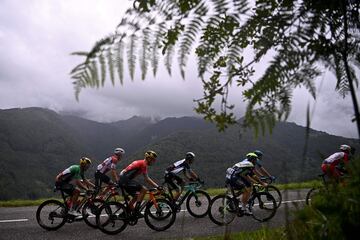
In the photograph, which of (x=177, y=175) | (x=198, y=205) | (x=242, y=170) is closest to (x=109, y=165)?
(x=177, y=175)

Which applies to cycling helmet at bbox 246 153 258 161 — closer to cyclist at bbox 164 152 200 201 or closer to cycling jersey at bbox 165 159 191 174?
cyclist at bbox 164 152 200 201

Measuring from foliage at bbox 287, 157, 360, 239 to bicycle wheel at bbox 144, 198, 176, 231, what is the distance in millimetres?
8829

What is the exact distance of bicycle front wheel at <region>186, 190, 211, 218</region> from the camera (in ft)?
40.1

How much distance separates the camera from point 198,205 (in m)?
12.4

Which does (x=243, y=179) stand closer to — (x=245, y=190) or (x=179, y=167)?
(x=245, y=190)

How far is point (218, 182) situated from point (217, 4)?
7247 inches

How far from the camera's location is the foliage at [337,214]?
171 cm

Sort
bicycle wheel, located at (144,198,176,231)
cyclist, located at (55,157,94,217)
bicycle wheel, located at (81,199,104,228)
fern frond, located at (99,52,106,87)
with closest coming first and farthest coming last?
fern frond, located at (99,52,106,87), bicycle wheel, located at (144,198,176,231), bicycle wheel, located at (81,199,104,228), cyclist, located at (55,157,94,217)

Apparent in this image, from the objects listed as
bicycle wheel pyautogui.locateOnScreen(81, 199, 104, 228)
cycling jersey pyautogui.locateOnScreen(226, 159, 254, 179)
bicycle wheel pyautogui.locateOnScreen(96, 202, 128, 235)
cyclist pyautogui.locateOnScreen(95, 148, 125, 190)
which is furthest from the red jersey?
cycling jersey pyautogui.locateOnScreen(226, 159, 254, 179)

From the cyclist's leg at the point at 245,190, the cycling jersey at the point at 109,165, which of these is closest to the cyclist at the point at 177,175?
the cyclist's leg at the point at 245,190

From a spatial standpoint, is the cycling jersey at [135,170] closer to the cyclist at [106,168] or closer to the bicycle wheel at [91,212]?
the bicycle wheel at [91,212]

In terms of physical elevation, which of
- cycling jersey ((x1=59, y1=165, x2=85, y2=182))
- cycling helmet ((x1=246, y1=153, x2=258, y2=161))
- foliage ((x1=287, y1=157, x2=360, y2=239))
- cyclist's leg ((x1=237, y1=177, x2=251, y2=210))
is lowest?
cyclist's leg ((x1=237, y1=177, x2=251, y2=210))

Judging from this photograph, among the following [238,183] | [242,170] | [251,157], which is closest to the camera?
[242,170]

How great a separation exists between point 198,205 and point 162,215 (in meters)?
1.82
